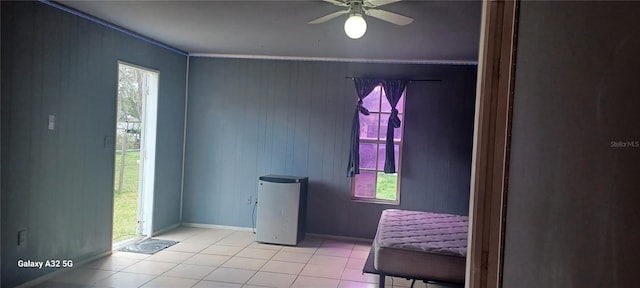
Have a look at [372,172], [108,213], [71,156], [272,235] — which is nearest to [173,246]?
[108,213]

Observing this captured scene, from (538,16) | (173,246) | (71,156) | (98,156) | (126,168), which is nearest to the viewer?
(538,16)

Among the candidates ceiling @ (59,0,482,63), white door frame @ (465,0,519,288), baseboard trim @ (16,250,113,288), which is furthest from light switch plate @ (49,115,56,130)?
white door frame @ (465,0,519,288)

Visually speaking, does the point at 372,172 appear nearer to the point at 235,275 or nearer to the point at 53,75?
the point at 235,275

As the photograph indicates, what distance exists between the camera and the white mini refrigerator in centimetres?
480

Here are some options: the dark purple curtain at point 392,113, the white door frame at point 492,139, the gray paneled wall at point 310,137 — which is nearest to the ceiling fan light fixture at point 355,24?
the white door frame at point 492,139

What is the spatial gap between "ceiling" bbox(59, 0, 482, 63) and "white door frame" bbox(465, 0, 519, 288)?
1696 mm

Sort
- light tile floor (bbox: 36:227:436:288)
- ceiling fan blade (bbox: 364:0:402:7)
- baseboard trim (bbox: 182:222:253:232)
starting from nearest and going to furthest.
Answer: ceiling fan blade (bbox: 364:0:402:7), light tile floor (bbox: 36:227:436:288), baseboard trim (bbox: 182:222:253:232)

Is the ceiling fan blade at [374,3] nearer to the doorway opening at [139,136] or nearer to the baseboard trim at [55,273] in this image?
the doorway opening at [139,136]

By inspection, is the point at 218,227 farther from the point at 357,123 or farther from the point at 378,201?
the point at 357,123

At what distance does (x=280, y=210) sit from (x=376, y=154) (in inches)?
54.7

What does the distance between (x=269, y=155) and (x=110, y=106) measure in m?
1.99

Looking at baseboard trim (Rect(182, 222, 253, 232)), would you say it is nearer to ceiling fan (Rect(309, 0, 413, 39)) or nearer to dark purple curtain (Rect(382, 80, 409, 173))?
dark purple curtain (Rect(382, 80, 409, 173))

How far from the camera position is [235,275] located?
3.73 m

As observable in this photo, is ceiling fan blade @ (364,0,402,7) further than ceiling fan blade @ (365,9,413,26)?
No
